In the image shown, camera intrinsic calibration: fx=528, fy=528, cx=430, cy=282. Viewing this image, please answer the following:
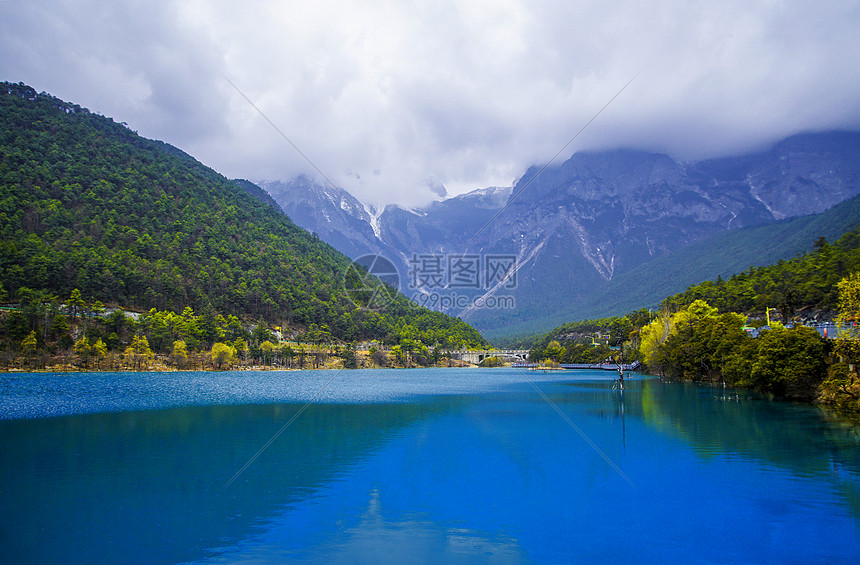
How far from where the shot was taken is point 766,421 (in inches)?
1251

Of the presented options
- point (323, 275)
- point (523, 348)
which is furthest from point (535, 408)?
point (523, 348)

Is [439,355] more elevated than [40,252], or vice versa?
[40,252]

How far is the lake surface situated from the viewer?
12.5 m

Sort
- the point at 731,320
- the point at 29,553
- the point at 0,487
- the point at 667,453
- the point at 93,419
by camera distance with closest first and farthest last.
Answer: the point at 29,553 < the point at 0,487 < the point at 667,453 < the point at 93,419 < the point at 731,320

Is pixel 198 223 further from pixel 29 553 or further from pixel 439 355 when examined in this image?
pixel 29 553

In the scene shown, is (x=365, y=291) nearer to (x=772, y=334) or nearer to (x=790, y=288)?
(x=790, y=288)

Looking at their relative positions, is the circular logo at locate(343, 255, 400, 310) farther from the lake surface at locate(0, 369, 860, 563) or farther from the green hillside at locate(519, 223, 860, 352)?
the lake surface at locate(0, 369, 860, 563)

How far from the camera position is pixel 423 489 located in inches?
704

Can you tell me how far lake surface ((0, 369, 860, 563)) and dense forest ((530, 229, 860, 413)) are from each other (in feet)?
17.8

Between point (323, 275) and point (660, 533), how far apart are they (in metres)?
160

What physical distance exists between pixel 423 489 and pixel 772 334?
116ft

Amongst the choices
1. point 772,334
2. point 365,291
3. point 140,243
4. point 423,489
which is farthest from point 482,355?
point 423,489

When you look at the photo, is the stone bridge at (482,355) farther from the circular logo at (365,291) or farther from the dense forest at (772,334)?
the dense forest at (772,334)

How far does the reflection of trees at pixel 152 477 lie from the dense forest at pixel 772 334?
28079 mm
